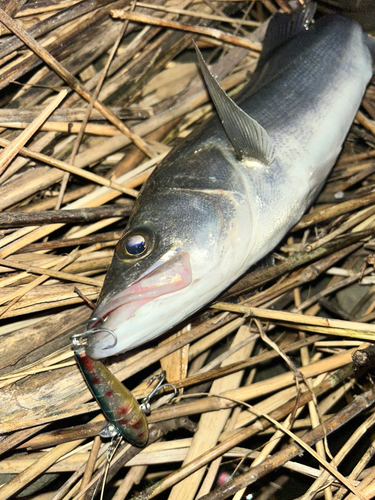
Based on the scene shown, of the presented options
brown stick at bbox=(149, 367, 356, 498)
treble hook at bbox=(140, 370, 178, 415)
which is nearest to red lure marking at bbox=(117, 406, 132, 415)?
treble hook at bbox=(140, 370, 178, 415)

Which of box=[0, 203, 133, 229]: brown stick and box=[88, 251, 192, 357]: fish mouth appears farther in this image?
box=[0, 203, 133, 229]: brown stick

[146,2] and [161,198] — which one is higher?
[146,2]

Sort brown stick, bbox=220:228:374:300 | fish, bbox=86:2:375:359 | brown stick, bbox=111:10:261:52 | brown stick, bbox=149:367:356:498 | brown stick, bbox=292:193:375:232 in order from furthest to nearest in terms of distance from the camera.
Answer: brown stick, bbox=111:10:261:52 < brown stick, bbox=292:193:375:232 < brown stick, bbox=220:228:374:300 < brown stick, bbox=149:367:356:498 < fish, bbox=86:2:375:359

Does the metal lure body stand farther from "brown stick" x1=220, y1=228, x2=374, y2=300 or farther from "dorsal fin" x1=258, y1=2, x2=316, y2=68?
"dorsal fin" x1=258, y1=2, x2=316, y2=68

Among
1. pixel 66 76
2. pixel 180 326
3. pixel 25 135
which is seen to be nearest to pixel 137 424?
pixel 180 326

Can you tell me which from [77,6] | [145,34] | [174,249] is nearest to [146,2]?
[145,34]

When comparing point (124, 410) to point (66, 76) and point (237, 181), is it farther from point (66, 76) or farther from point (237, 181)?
point (66, 76)

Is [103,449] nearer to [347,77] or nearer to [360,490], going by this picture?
[360,490]
